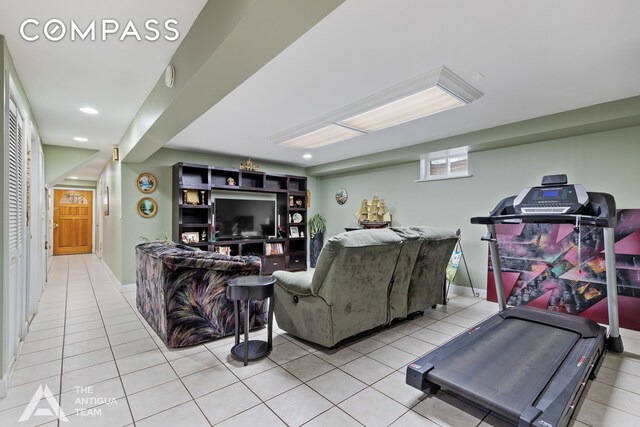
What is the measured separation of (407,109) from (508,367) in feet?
8.34

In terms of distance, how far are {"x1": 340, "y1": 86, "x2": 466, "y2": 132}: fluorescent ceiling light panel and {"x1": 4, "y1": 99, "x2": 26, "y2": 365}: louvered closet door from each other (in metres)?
3.12

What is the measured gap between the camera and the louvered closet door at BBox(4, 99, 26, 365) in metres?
2.36

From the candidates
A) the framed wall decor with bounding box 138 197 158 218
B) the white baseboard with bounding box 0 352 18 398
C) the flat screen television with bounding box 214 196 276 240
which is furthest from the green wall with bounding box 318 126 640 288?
the white baseboard with bounding box 0 352 18 398

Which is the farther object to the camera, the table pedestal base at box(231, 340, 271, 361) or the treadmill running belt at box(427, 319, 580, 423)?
the table pedestal base at box(231, 340, 271, 361)

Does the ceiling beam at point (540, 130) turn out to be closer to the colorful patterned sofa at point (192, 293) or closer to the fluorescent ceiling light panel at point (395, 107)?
the fluorescent ceiling light panel at point (395, 107)

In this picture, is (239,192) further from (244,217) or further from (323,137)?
(323,137)

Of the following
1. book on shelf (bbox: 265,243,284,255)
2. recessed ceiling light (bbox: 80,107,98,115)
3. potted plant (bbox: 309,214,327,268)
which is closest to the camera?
recessed ceiling light (bbox: 80,107,98,115)

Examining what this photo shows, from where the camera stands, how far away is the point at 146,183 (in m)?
5.32

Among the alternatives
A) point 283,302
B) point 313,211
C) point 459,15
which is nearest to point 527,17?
point 459,15

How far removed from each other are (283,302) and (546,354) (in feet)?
7.35

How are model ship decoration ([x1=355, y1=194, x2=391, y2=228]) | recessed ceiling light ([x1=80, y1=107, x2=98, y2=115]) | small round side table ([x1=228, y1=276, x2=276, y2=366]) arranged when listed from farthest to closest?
model ship decoration ([x1=355, y1=194, x2=391, y2=228]) → recessed ceiling light ([x1=80, y1=107, x2=98, y2=115]) → small round side table ([x1=228, y1=276, x2=276, y2=366])

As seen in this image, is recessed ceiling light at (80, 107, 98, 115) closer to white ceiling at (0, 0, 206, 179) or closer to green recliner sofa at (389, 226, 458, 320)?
white ceiling at (0, 0, 206, 179)

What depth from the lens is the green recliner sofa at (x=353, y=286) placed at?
2574mm

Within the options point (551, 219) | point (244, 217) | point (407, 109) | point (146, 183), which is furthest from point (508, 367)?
point (146, 183)
